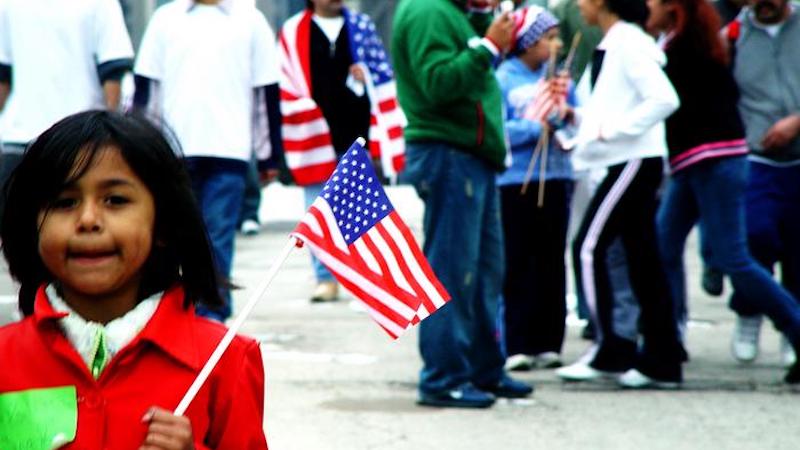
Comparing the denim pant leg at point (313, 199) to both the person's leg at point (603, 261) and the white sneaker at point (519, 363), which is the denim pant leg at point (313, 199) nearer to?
the white sneaker at point (519, 363)

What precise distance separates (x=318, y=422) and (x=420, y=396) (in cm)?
58

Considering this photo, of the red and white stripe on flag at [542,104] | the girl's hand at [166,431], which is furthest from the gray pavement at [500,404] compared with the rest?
the girl's hand at [166,431]

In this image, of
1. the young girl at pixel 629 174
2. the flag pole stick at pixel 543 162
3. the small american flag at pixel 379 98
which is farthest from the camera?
the small american flag at pixel 379 98

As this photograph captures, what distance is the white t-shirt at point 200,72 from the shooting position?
805 centimetres

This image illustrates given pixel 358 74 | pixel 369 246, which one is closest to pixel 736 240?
pixel 358 74

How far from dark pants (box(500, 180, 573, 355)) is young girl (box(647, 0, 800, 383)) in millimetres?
853

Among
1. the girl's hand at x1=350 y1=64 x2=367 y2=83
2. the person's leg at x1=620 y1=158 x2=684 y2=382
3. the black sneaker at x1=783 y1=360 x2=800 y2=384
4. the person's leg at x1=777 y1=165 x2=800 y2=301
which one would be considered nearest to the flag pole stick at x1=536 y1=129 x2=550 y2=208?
the person's leg at x1=620 y1=158 x2=684 y2=382

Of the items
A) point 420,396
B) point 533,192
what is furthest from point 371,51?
point 420,396

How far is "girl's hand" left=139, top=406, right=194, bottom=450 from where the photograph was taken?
2.88 m

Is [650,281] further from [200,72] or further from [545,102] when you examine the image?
[200,72]

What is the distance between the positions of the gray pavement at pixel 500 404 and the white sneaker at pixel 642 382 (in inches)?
3.0

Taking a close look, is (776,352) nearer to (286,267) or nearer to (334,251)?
(286,267)

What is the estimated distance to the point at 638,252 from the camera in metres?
8.00

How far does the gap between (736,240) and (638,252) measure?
0.46 metres
